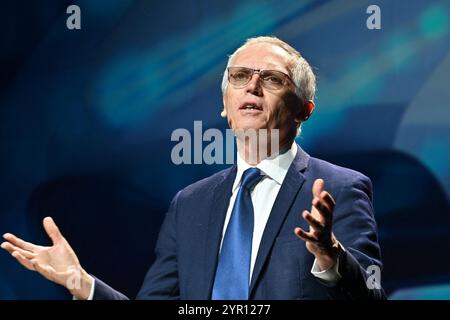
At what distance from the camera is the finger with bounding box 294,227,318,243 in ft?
5.73

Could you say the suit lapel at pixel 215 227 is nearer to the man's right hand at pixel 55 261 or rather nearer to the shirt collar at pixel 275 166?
the shirt collar at pixel 275 166

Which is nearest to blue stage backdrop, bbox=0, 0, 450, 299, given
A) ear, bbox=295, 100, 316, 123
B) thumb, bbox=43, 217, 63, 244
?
ear, bbox=295, 100, 316, 123

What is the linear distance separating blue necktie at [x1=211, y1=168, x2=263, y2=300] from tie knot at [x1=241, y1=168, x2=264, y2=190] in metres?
0.04

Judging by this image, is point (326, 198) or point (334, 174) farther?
point (334, 174)

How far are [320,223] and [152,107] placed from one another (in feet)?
4.51

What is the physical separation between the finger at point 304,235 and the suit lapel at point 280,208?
1.03 feet

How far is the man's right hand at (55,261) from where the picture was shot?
2012mm

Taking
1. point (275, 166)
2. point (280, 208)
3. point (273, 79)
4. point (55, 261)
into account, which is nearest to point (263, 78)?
point (273, 79)

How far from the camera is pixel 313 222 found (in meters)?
1.76

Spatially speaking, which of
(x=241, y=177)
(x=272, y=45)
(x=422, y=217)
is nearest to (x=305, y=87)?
(x=272, y=45)

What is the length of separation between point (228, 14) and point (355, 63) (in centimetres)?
53

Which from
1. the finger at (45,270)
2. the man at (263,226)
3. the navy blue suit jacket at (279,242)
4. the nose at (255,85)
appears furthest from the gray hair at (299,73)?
the finger at (45,270)

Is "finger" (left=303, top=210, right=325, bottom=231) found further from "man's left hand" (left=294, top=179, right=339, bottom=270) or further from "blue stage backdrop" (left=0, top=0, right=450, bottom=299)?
"blue stage backdrop" (left=0, top=0, right=450, bottom=299)
